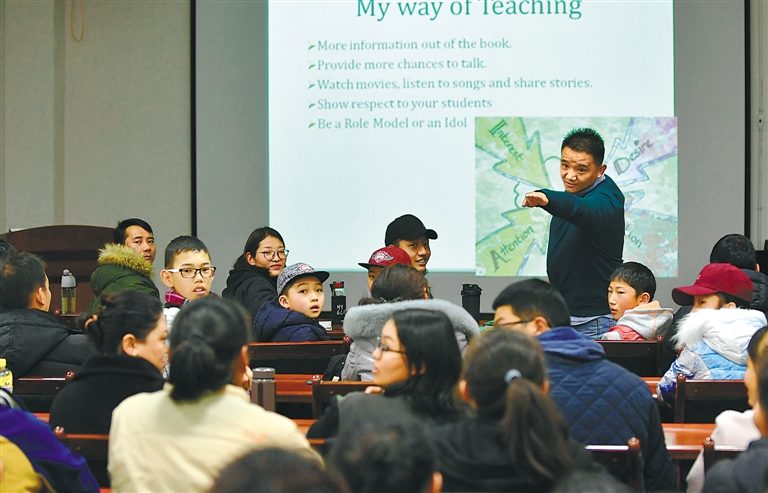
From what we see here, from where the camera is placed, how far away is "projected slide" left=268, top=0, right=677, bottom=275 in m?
5.59

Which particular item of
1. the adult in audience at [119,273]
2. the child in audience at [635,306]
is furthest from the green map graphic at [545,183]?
the adult in audience at [119,273]

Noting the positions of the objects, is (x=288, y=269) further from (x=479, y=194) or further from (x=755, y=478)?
(x=755, y=478)

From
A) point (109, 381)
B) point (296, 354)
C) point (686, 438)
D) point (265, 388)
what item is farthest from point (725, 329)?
point (109, 381)

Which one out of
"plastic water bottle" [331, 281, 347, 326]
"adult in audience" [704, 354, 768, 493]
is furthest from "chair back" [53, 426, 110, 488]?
"plastic water bottle" [331, 281, 347, 326]

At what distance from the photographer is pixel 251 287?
14.3ft

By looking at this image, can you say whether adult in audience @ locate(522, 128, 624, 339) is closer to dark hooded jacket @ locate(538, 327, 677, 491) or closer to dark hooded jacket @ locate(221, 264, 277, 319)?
dark hooded jacket @ locate(221, 264, 277, 319)

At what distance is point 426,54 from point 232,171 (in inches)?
61.7

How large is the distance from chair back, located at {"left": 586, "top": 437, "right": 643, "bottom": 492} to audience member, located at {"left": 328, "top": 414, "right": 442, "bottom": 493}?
0.75m

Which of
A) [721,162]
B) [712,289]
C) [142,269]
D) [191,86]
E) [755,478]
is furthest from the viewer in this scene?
[191,86]

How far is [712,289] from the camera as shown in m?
3.26

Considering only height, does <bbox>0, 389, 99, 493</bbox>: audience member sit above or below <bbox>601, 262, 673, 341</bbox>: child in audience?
below

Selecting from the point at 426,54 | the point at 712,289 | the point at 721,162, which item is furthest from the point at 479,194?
the point at 712,289

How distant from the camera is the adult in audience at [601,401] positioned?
2055 mm

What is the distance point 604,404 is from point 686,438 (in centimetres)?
53
